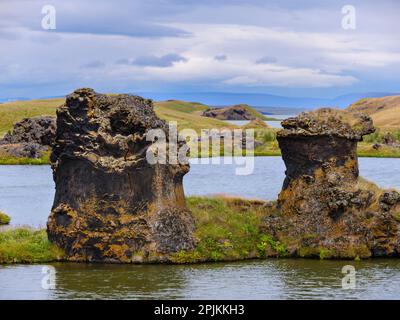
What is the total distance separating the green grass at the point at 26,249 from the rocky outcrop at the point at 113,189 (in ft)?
1.53

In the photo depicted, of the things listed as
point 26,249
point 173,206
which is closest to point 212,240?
point 173,206

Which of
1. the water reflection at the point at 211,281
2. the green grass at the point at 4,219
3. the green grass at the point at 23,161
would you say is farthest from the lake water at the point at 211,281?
the green grass at the point at 23,161

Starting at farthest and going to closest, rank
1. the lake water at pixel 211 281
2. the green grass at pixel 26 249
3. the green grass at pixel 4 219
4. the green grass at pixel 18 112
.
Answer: the green grass at pixel 18 112 < the green grass at pixel 4 219 < the green grass at pixel 26 249 < the lake water at pixel 211 281

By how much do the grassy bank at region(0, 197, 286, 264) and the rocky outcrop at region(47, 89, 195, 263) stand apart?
0.53m

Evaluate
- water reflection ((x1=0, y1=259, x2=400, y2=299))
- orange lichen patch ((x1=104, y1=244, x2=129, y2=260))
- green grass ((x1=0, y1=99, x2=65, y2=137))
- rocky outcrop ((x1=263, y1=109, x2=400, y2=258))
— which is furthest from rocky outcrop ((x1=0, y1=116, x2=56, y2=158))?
water reflection ((x1=0, y1=259, x2=400, y2=299))

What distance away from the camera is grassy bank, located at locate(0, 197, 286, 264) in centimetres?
3238

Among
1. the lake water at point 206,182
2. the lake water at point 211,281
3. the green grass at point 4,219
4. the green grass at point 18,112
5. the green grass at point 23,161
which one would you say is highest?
the green grass at point 18,112

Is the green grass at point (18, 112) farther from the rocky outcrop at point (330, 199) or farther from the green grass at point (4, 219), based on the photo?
the rocky outcrop at point (330, 199)

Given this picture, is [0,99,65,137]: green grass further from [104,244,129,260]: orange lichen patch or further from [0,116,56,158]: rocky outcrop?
[104,244,129,260]: orange lichen patch

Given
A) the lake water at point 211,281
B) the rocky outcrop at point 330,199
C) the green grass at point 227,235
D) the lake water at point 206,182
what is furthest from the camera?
the lake water at point 206,182

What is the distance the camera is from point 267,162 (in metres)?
102

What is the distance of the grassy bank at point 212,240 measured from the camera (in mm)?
32375
